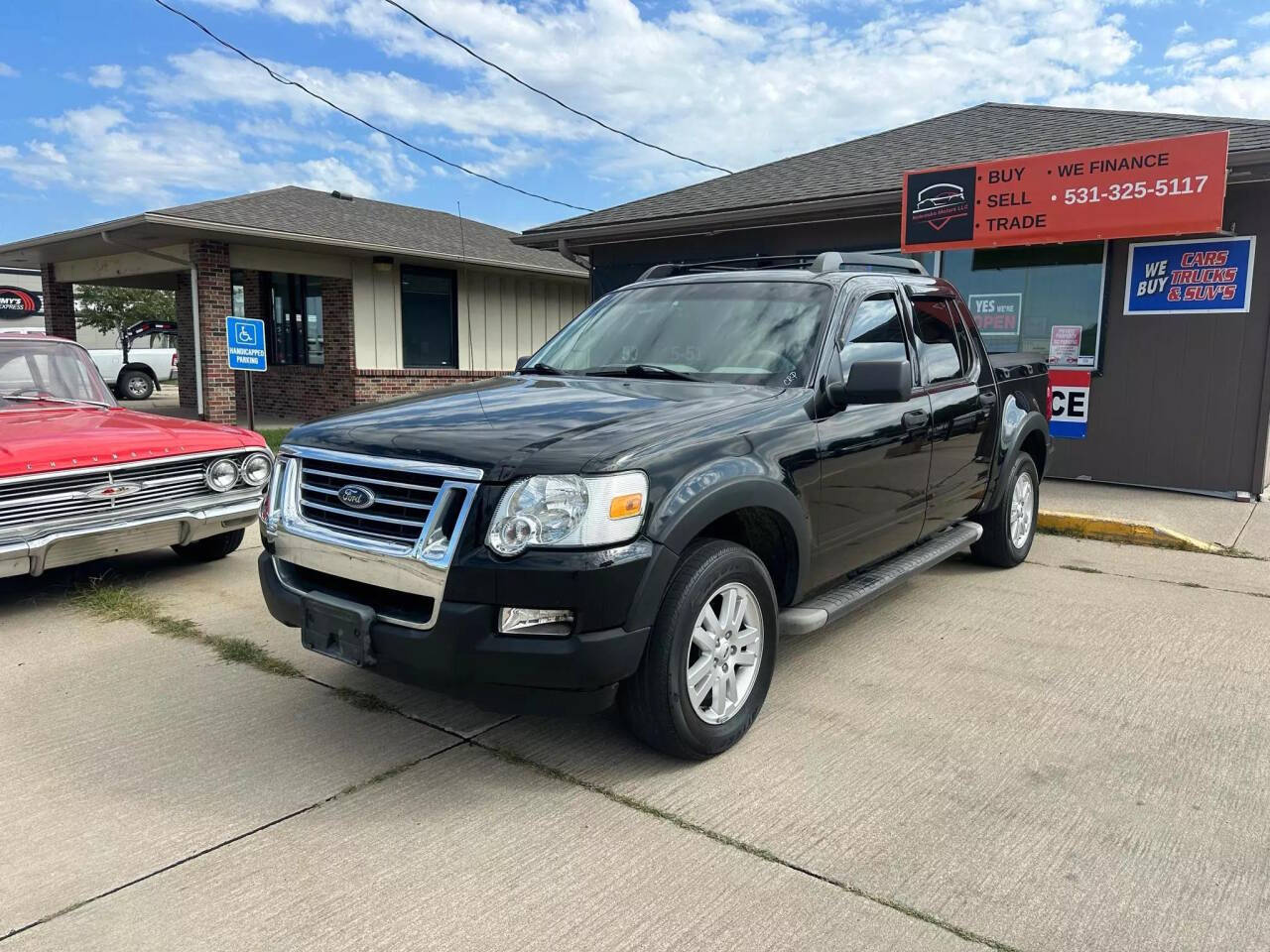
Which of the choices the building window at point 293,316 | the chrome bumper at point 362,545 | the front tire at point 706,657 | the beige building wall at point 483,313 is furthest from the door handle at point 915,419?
the building window at point 293,316

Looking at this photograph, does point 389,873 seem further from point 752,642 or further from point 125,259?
point 125,259

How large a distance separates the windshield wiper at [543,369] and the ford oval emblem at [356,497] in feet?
4.63

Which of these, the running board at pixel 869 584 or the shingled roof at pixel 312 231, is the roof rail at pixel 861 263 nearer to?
the running board at pixel 869 584

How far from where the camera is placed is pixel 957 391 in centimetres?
514

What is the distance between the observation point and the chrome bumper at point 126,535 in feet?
15.8

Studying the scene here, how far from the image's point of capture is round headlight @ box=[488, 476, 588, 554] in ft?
9.59

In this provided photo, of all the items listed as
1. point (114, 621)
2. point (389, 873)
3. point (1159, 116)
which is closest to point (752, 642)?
point (389, 873)

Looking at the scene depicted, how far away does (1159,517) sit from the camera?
7.70m

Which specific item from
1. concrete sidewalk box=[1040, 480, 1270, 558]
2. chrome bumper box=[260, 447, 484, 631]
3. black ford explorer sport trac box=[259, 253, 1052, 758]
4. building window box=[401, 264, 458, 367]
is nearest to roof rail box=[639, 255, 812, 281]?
black ford explorer sport trac box=[259, 253, 1052, 758]

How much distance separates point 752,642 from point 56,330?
20369 millimetres

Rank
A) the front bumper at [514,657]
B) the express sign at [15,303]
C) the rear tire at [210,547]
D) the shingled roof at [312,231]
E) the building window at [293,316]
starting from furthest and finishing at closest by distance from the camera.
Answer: the express sign at [15,303] → the building window at [293,316] → the shingled roof at [312,231] → the rear tire at [210,547] → the front bumper at [514,657]

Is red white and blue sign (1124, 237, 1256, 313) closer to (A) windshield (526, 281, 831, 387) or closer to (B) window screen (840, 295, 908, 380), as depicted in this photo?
(B) window screen (840, 295, 908, 380)

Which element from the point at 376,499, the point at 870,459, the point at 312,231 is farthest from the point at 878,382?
the point at 312,231

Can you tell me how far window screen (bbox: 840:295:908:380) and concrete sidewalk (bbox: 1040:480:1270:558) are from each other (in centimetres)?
369
